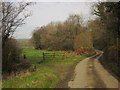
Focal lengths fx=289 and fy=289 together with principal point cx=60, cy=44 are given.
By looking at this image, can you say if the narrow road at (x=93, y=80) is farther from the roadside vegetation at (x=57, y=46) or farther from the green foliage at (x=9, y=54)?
the green foliage at (x=9, y=54)

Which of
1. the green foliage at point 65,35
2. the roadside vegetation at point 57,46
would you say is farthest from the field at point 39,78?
the green foliage at point 65,35

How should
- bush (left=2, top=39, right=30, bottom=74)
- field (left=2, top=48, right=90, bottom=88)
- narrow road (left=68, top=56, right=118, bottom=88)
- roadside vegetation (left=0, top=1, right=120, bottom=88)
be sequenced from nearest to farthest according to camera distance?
field (left=2, top=48, right=90, bottom=88) < narrow road (left=68, top=56, right=118, bottom=88) < roadside vegetation (left=0, top=1, right=120, bottom=88) < bush (left=2, top=39, right=30, bottom=74)

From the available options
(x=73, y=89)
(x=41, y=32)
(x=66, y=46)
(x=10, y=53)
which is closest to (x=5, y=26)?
(x=10, y=53)

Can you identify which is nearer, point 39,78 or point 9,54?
point 39,78

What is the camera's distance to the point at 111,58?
35594 mm

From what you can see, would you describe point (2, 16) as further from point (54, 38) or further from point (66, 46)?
point (54, 38)

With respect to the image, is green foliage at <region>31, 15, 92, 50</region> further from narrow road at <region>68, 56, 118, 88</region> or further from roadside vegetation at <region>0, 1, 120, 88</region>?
narrow road at <region>68, 56, 118, 88</region>

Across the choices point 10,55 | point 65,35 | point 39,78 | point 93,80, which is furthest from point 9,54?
point 65,35

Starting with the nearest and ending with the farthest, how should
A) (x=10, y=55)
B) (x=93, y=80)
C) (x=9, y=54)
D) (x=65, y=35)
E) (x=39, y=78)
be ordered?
(x=39, y=78) < (x=93, y=80) < (x=9, y=54) < (x=10, y=55) < (x=65, y=35)

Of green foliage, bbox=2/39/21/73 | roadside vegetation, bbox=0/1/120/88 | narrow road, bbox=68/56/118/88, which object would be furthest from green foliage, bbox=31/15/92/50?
narrow road, bbox=68/56/118/88

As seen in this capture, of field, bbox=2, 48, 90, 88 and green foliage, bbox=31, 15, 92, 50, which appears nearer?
field, bbox=2, 48, 90, 88

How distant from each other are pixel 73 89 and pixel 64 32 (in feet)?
245

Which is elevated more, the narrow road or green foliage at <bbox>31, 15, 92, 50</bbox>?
green foliage at <bbox>31, 15, 92, 50</bbox>

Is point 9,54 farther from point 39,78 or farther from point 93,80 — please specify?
point 93,80
